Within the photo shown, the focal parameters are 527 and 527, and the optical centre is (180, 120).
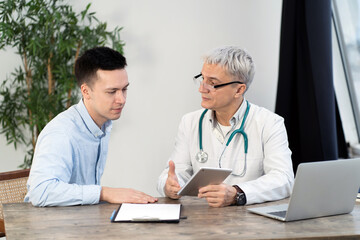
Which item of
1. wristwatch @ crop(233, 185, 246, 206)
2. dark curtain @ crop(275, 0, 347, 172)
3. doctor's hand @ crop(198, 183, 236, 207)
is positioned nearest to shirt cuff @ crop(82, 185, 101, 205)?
doctor's hand @ crop(198, 183, 236, 207)

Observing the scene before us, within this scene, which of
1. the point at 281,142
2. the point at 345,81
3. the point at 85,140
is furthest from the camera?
the point at 345,81

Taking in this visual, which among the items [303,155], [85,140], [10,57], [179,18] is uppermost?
[179,18]

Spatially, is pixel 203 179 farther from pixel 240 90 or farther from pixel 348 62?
pixel 348 62

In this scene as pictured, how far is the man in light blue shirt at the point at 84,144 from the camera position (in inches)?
89.4

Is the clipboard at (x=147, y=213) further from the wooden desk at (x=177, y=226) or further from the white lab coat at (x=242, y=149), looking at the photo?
the white lab coat at (x=242, y=149)

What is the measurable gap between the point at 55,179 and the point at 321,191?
43.7 inches

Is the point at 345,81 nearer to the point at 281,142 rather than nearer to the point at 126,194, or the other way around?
the point at 281,142

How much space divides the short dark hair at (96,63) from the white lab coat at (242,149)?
0.56 m

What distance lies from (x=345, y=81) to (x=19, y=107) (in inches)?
110

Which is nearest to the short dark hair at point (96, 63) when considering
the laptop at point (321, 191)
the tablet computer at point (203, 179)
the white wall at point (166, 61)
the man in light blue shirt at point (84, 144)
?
the man in light blue shirt at point (84, 144)

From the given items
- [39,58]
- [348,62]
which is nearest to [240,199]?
[39,58]

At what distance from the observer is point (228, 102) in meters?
2.75

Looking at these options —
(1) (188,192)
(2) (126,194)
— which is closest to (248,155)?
(1) (188,192)

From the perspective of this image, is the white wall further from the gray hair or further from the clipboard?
the clipboard
